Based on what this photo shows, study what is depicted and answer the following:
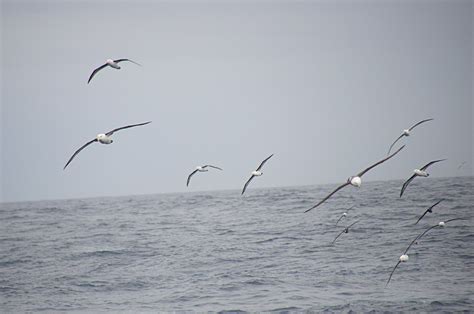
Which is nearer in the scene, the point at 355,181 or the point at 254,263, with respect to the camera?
the point at 355,181

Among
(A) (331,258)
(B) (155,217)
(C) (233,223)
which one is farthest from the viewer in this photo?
(B) (155,217)

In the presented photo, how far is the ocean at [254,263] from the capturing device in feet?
81.4

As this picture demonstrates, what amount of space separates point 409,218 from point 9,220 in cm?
4280

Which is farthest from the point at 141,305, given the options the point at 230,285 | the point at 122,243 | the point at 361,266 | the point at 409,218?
the point at 409,218

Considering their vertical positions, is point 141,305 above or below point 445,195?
below

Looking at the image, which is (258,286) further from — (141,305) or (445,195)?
(445,195)

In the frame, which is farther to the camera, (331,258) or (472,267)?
(331,258)

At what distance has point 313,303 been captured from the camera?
930 inches

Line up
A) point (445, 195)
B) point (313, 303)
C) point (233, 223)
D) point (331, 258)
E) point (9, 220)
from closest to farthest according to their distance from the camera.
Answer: point (313, 303), point (331, 258), point (233, 223), point (445, 195), point (9, 220)

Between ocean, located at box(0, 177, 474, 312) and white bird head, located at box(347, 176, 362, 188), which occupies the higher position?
white bird head, located at box(347, 176, 362, 188)

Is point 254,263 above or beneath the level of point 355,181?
beneath

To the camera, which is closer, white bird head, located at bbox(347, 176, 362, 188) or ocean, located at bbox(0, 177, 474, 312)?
white bird head, located at bbox(347, 176, 362, 188)

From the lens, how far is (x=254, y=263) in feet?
106

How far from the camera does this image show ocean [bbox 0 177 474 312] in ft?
81.4
